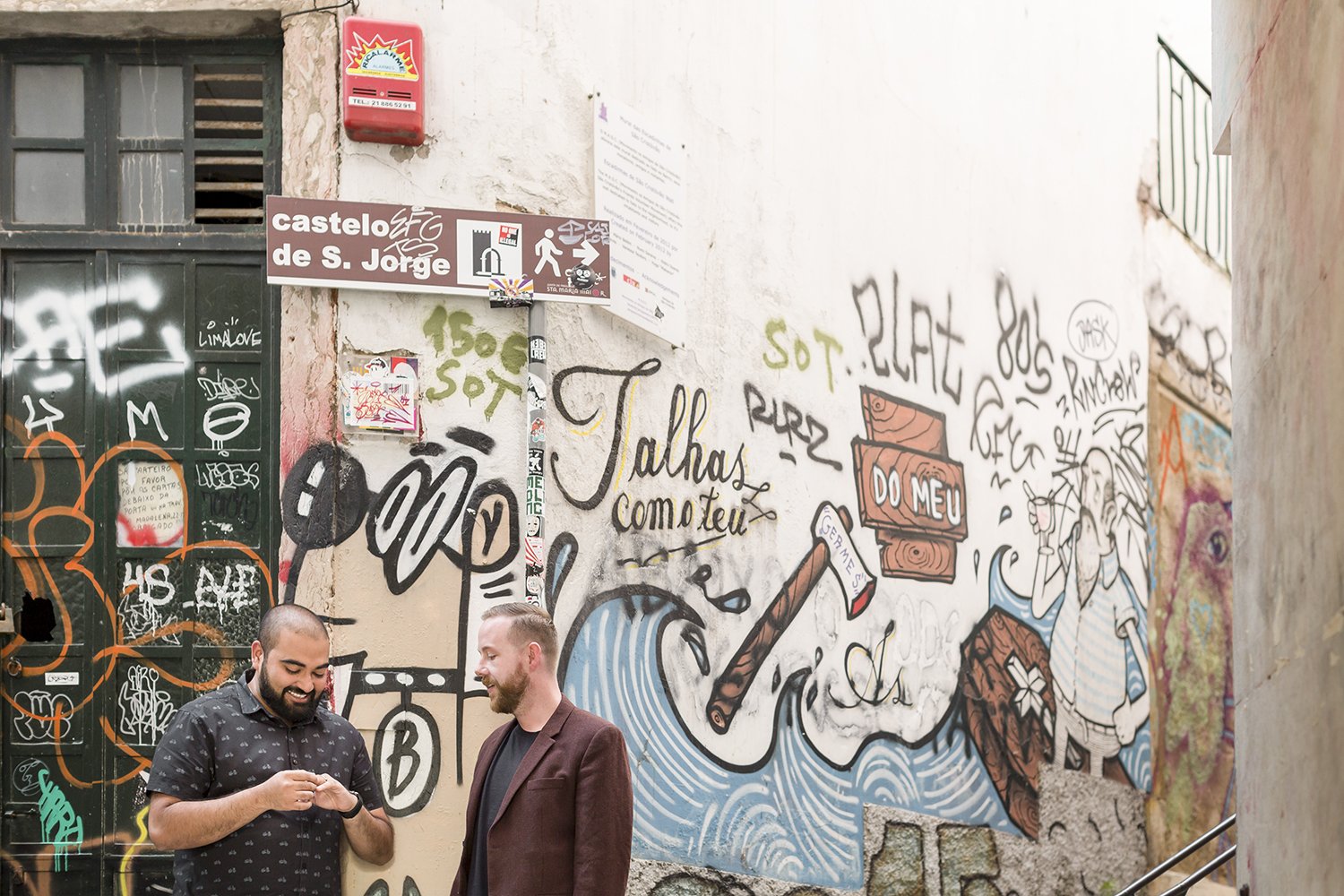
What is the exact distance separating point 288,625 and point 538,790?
96 centimetres

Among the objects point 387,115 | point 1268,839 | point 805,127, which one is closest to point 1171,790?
point 805,127

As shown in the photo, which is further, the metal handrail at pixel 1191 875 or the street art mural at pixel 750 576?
the street art mural at pixel 750 576

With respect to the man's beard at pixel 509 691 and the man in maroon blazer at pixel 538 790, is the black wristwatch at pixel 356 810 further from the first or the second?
the man's beard at pixel 509 691

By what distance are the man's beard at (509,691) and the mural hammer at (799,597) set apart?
2.62 m

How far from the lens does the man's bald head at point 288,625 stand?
4777mm

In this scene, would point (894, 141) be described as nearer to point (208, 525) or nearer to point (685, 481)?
point (685, 481)

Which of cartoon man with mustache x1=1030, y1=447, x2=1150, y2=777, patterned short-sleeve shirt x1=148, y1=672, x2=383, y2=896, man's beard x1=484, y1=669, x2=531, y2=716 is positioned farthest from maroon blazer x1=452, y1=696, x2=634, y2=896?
cartoon man with mustache x1=1030, y1=447, x2=1150, y2=777

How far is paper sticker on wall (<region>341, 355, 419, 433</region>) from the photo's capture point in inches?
244

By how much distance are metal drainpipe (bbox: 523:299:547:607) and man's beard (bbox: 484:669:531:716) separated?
52.8 inches

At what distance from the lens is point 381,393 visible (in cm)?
622

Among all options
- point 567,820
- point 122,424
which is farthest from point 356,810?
point 122,424

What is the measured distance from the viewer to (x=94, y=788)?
618 centimetres

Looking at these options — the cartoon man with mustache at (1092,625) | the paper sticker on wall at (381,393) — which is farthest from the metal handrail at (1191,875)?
the paper sticker on wall at (381,393)

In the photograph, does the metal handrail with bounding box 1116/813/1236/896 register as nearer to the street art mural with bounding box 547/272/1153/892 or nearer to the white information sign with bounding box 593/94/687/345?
the street art mural with bounding box 547/272/1153/892
